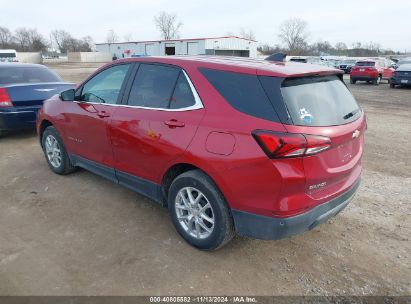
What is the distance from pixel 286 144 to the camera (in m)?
2.52

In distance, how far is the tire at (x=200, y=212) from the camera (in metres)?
2.97

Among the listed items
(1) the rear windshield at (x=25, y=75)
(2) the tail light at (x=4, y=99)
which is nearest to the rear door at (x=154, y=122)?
(2) the tail light at (x=4, y=99)

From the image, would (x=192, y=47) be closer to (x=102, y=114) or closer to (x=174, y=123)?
(x=102, y=114)

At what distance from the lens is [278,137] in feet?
8.31

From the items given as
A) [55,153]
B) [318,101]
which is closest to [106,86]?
[55,153]

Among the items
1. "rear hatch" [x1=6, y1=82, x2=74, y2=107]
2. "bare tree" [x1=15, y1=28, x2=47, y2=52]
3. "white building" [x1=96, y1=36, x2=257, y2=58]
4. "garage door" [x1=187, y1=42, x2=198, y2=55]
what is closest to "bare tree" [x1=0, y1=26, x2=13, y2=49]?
"bare tree" [x1=15, y1=28, x2=47, y2=52]

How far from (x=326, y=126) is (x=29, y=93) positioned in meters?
5.99

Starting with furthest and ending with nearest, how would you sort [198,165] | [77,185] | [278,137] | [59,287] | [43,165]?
[43,165] < [77,185] < [198,165] < [59,287] < [278,137]

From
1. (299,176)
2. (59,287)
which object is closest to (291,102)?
(299,176)

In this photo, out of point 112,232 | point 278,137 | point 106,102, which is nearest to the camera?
point 278,137

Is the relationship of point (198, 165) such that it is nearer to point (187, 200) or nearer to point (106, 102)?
point (187, 200)

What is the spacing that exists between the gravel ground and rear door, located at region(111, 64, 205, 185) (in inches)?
24.6

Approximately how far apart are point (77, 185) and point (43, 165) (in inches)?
48.7

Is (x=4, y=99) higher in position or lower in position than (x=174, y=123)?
lower
